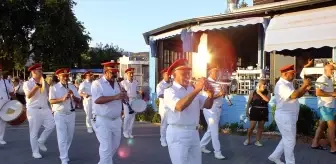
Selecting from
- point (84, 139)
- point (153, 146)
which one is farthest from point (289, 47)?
point (84, 139)

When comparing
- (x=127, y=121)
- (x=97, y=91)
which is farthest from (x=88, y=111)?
(x=97, y=91)

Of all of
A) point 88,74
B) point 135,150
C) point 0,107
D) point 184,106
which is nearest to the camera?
point 184,106

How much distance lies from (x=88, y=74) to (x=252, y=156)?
6625 millimetres

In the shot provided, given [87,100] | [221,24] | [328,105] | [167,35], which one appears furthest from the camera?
[167,35]

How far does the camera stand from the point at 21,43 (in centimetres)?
3497

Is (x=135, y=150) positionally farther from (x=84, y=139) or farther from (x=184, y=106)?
(x=184, y=106)

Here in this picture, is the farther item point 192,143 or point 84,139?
point 84,139

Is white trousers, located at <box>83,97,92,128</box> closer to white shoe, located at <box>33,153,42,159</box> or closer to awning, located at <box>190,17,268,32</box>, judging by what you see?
white shoe, located at <box>33,153,42,159</box>

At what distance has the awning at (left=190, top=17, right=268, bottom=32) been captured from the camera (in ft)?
39.7

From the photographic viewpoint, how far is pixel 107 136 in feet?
20.9

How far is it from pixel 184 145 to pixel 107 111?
1888 millimetres

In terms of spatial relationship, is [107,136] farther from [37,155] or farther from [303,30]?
[303,30]

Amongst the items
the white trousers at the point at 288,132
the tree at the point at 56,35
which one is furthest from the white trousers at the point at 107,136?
the tree at the point at 56,35

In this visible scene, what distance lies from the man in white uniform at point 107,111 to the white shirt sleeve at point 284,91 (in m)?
2.68
